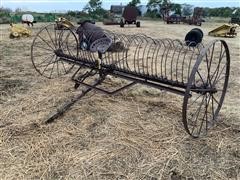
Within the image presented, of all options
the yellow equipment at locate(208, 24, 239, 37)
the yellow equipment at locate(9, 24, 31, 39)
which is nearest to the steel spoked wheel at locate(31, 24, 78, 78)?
the yellow equipment at locate(9, 24, 31, 39)

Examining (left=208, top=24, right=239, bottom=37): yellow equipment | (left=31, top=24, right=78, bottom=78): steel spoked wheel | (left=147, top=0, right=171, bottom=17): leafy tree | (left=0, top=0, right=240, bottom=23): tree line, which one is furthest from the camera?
(left=147, top=0, right=171, bottom=17): leafy tree

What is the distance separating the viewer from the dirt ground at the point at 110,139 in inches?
137

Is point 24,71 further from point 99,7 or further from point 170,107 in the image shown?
point 99,7

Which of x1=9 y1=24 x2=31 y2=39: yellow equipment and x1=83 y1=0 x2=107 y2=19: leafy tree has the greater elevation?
x1=83 y1=0 x2=107 y2=19: leafy tree

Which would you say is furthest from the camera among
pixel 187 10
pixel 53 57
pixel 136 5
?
pixel 136 5

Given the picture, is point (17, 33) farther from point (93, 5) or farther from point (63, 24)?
point (93, 5)

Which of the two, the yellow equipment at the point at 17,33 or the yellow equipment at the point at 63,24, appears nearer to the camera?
the yellow equipment at the point at 63,24

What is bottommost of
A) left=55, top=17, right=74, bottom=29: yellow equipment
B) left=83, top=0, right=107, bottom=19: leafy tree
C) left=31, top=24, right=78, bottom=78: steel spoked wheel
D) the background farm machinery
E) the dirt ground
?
the dirt ground

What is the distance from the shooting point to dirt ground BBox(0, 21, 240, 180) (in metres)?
3.47

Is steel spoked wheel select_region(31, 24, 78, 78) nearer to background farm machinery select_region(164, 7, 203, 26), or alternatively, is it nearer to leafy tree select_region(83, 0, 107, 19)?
background farm machinery select_region(164, 7, 203, 26)

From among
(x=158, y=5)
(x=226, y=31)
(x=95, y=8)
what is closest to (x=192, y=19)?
(x=226, y=31)

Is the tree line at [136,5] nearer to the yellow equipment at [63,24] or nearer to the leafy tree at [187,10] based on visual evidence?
the leafy tree at [187,10]

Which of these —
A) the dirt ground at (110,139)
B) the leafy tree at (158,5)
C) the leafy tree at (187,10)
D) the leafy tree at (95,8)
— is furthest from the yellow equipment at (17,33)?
the leafy tree at (187,10)

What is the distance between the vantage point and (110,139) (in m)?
4.10
